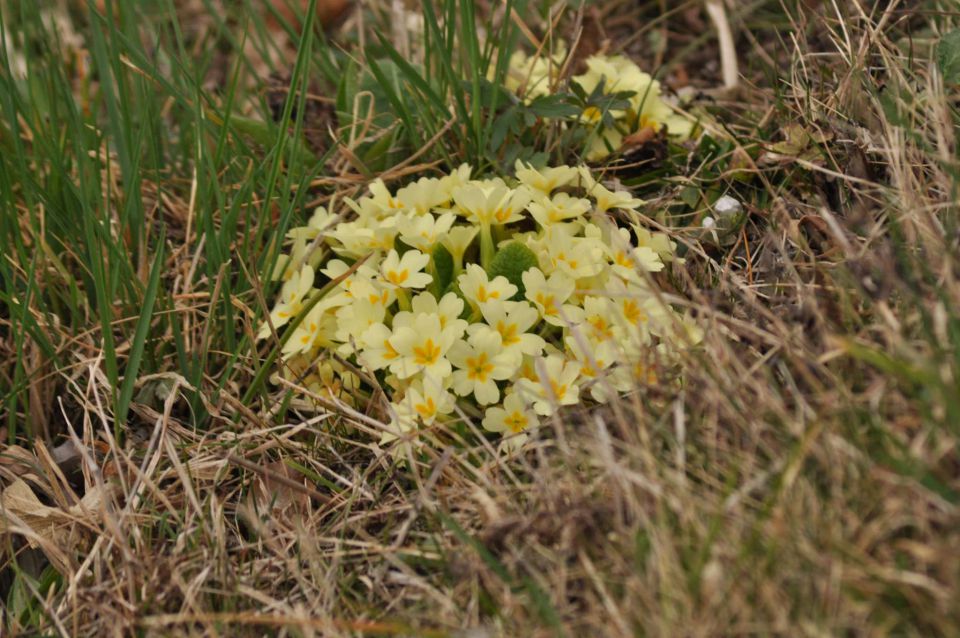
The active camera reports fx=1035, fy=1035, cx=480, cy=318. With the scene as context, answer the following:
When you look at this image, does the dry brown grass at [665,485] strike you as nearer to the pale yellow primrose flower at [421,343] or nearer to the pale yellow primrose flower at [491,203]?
the pale yellow primrose flower at [421,343]

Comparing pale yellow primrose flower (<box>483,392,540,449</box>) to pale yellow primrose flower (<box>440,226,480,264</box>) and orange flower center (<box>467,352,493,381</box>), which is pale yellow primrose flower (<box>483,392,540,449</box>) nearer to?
orange flower center (<box>467,352,493,381</box>)

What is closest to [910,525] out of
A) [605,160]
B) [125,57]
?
[605,160]

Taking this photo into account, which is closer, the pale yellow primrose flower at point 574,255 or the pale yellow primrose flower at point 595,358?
the pale yellow primrose flower at point 595,358

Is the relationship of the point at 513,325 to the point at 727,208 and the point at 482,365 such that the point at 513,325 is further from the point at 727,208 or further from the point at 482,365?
the point at 727,208

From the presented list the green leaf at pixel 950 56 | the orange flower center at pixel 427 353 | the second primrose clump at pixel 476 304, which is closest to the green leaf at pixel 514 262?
the second primrose clump at pixel 476 304

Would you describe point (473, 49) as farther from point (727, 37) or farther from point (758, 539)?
point (758, 539)
